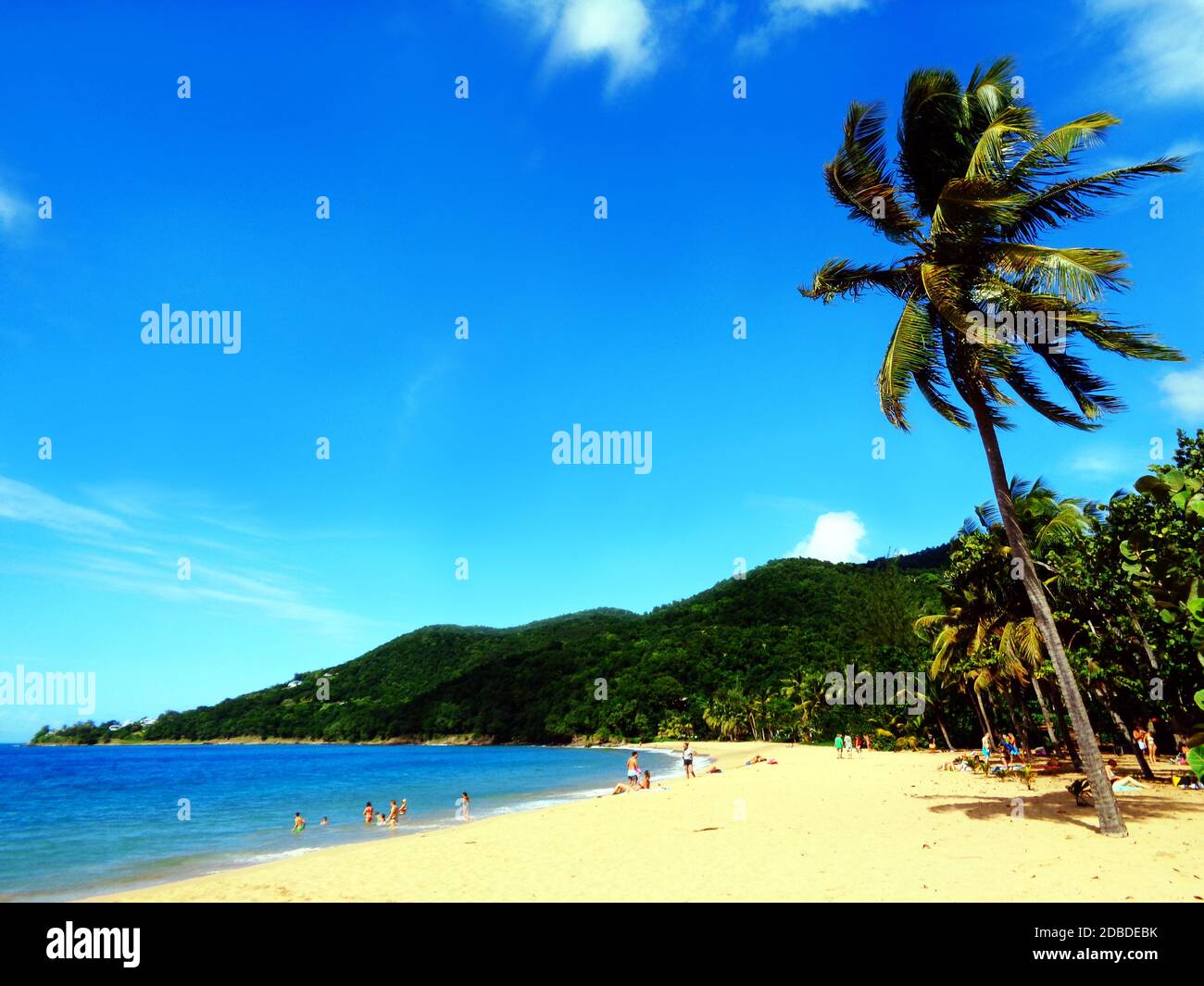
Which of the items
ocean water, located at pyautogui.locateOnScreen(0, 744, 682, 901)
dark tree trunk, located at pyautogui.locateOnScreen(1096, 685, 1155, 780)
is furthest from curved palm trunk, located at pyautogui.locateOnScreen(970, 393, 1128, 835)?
ocean water, located at pyautogui.locateOnScreen(0, 744, 682, 901)

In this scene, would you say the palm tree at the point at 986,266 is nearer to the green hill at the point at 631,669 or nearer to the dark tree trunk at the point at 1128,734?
the dark tree trunk at the point at 1128,734

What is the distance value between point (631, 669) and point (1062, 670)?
97.5 metres

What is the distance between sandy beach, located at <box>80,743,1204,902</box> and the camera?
9211 mm

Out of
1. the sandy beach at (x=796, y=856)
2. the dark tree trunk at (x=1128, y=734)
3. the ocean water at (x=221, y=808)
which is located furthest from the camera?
the ocean water at (x=221, y=808)

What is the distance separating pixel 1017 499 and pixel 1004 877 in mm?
12940

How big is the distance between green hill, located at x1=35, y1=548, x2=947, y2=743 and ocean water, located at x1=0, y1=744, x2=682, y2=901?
11.8 metres

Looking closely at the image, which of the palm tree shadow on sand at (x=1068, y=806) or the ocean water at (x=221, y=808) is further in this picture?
the ocean water at (x=221, y=808)

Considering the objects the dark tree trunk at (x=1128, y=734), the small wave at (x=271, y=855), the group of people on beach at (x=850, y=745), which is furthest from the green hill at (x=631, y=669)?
the small wave at (x=271, y=855)

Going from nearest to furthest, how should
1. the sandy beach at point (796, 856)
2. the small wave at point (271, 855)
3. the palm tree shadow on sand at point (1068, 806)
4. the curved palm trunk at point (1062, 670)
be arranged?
1. the sandy beach at point (796, 856)
2. the curved palm trunk at point (1062, 670)
3. the palm tree shadow on sand at point (1068, 806)
4. the small wave at point (271, 855)

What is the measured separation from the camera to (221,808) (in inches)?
1519

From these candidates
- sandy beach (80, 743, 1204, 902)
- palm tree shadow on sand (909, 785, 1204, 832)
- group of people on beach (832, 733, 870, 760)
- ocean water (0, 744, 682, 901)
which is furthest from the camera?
group of people on beach (832, 733, 870, 760)

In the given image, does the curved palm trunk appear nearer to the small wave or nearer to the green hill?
the small wave

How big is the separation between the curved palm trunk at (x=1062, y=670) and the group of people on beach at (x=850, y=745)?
3255 centimetres

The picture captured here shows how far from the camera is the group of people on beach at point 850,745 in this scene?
143 feet
